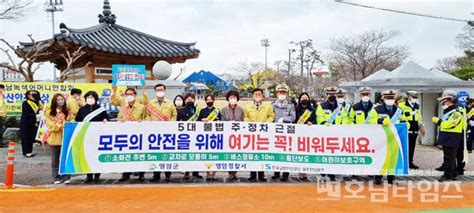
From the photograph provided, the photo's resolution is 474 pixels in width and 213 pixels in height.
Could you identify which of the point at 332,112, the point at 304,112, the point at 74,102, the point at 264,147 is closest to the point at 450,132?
the point at 332,112

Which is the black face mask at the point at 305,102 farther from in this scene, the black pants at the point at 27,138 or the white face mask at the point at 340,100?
the black pants at the point at 27,138

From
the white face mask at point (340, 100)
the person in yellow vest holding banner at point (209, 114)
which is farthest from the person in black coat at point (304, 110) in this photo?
the person in yellow vest holding banner at point (209, 114)

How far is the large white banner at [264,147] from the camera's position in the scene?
709 centimetres

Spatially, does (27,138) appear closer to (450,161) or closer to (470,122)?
(450,161)

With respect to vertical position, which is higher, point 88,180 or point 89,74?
point 89,74

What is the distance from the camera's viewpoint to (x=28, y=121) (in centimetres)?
1051

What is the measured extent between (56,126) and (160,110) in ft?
5.92

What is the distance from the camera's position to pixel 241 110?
24.6 ft

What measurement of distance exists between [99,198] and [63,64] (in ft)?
34.0

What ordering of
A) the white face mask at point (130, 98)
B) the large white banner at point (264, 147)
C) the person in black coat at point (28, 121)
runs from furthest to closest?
the person in black coat at point (28, 121) < the white face mask at point (130, 98) < the large white banner at point (264, 147)

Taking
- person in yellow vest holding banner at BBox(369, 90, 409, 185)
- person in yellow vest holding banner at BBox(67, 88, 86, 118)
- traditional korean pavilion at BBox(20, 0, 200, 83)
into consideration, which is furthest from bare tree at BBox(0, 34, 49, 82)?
person in yellow vest holding banner at BBox(369, 90, 409, 185)

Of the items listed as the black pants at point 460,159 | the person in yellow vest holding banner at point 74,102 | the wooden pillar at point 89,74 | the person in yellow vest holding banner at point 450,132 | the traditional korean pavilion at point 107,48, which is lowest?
the black pants at point 460,159

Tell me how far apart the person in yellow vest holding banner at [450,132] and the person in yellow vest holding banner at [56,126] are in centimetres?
684

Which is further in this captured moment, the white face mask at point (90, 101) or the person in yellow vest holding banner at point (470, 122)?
the person in yellow vest holding banner at point (470, 122)
